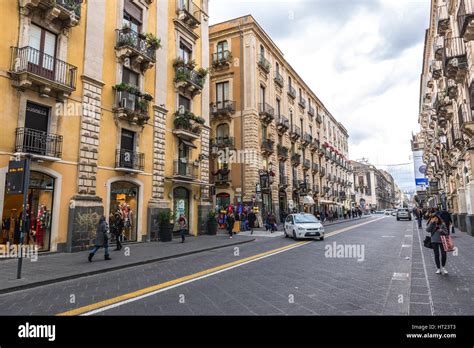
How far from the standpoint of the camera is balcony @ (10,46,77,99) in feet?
37.9

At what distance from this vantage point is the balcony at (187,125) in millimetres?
19373

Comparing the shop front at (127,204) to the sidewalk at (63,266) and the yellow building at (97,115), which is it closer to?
the yellow building at (97,115)

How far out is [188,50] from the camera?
22.0 m

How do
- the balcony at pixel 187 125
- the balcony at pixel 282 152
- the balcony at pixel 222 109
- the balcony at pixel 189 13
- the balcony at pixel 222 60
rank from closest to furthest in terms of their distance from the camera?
1. the balcony at pixel 187 125
2. the balcony at pixel 189 13
3. the balcony at pixel 222 109
4. the balcony at pixel 222 60
5. the balcony at pixel 282 152

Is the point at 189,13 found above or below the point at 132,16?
above

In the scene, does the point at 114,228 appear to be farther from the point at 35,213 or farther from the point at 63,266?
the point at 63,266

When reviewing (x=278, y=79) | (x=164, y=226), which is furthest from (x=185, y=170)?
(x=278, y=79)

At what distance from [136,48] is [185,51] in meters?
6.06

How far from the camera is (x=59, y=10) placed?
12.7m

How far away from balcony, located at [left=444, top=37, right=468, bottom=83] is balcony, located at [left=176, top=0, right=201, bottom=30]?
16167 millimetres

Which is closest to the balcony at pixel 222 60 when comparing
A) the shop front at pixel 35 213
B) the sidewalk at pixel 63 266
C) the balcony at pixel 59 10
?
the balcony at pixel 59 10

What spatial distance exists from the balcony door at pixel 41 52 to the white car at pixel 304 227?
1361 centimetres

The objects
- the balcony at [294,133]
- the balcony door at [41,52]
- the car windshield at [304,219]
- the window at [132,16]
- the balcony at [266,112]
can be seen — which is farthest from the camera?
the balcony at [294,133]
